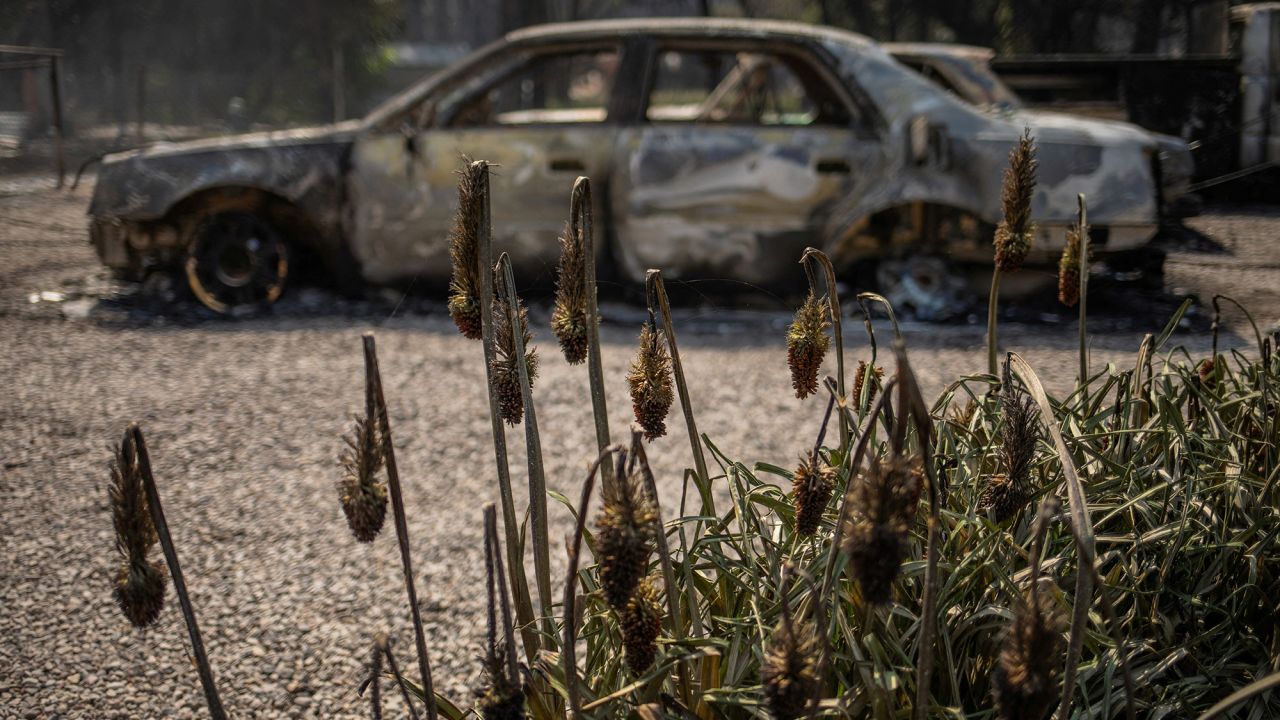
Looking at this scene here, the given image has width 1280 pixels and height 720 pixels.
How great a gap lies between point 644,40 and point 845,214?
152cm

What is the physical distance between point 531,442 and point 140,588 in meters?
0.53

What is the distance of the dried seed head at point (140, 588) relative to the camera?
125 centimetres

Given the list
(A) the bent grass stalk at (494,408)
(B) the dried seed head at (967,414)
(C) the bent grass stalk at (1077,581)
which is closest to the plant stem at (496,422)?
(A) the bent grass stalk at (494,408)

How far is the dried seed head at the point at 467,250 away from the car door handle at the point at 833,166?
183 inches

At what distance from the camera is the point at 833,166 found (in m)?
6.05

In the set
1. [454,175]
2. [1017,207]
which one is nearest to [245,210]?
[454,175]

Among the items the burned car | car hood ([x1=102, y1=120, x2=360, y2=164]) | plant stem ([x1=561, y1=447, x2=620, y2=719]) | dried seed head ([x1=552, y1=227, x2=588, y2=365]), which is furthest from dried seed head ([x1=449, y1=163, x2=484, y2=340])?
car hood ([x1=102, y1=120, x2=360, y2=164])

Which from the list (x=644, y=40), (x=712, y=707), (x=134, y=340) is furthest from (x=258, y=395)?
(x=712, y=707)

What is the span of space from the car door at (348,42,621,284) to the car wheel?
0.49 m

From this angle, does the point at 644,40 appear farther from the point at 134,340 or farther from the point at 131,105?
the point at 131,105

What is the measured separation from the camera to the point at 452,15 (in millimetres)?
67188

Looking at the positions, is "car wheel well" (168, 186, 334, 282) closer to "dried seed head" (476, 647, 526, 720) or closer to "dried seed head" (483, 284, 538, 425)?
"dried seed head" (483, 284, 538, 425)

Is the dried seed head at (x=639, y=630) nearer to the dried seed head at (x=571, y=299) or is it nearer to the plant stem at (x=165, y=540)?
the dried seed head at (x=571, y=299)

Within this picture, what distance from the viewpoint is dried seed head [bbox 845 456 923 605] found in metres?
1.07
